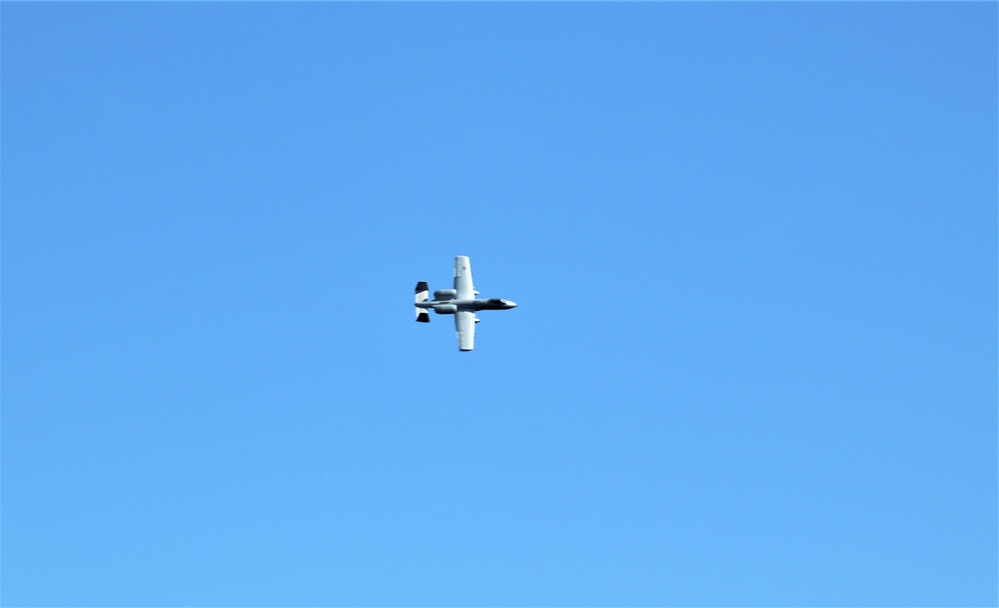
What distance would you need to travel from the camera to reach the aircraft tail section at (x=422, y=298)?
178125 millimetres

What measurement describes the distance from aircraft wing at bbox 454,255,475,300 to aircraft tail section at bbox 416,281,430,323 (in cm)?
464

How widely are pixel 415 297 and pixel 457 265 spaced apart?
26.5ft

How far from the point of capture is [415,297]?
18025 cm

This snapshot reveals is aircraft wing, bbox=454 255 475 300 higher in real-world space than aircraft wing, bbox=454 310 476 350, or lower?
higher

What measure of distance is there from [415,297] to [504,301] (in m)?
13.5

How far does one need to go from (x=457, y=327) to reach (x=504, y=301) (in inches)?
323

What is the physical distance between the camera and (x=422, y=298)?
180 m

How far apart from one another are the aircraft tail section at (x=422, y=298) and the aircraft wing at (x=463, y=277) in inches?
183

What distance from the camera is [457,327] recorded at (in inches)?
7042

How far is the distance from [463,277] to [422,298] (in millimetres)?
7016

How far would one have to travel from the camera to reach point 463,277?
18088 cm

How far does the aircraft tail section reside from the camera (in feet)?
584

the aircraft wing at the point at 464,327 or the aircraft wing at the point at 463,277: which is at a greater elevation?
the aircraft wing at the point at 463,277

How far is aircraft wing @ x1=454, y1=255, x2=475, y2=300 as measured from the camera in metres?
180
